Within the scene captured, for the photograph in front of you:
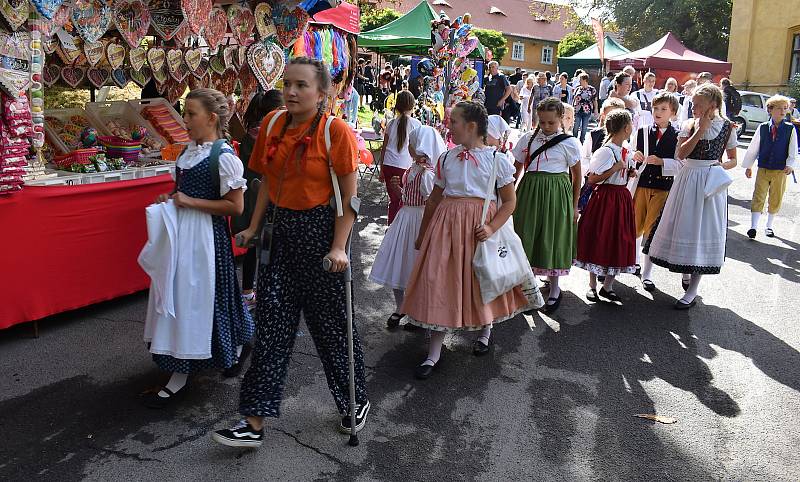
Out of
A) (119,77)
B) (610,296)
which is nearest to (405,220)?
(610,296)

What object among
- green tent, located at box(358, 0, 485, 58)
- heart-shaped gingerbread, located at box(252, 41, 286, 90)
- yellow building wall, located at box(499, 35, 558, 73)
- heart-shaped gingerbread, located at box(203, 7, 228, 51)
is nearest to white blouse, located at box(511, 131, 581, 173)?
heart-shaped gingerbread, located at box(252, 41, 286, 90)

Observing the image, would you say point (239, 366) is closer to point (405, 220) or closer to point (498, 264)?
point (405, 220)

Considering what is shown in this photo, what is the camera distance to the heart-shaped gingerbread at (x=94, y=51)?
218 inches

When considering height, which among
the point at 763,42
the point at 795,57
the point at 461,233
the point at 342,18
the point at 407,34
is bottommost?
the point at 461,233

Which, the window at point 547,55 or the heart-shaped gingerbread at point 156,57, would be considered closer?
the heart-shaped gingerbread at point 156,57

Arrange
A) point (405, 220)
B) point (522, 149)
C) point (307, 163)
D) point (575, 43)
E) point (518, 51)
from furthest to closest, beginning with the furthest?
1. point (518, 51)
2. point (575, 43)
3. point (522, 149)
4. point (405, 220)
5. point (307, 163)

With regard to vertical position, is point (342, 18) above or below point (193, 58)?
above

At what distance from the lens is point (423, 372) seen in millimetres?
4281

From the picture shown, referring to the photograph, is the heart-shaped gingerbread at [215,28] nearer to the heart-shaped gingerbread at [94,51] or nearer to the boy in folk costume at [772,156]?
the heart-shaped gingerbread at [94,51]

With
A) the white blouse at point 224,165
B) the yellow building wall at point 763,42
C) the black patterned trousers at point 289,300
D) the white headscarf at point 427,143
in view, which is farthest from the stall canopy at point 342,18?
the yellow building wall at point 763,42

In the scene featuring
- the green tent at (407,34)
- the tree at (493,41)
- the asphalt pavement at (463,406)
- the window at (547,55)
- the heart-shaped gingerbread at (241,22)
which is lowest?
the asphalt pavement at (463,406)

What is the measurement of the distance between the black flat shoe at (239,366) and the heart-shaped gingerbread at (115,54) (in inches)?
121

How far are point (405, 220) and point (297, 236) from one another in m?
1.96

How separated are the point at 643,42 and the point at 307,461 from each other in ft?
143
